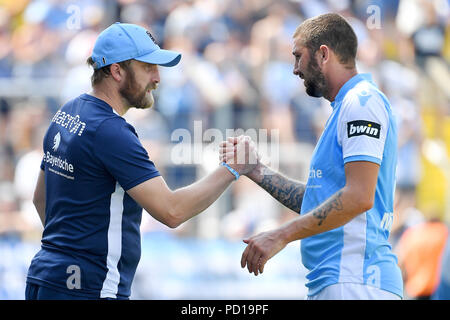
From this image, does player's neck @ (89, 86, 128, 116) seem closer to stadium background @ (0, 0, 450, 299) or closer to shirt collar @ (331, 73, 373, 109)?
shirt collar @ (331, 73, 373, 109)

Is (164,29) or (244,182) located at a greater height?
(164,29)

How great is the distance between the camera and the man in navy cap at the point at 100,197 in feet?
13.3

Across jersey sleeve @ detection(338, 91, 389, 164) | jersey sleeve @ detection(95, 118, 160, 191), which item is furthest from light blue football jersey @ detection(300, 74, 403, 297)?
jersey sleeve @ detection(95, 118, 160, 191)

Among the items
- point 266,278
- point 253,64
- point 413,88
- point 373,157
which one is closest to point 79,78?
point 253,64

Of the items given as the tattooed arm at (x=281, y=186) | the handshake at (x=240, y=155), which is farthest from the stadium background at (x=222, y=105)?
the handshake at (x=240, y=155)

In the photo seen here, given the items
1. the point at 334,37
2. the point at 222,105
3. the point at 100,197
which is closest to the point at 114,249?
the point at 100,197

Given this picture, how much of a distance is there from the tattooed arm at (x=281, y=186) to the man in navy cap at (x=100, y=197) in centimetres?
60

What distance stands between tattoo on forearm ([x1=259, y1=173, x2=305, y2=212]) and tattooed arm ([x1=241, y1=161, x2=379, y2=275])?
2.33ft

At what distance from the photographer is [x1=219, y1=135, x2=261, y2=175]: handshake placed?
4.61m

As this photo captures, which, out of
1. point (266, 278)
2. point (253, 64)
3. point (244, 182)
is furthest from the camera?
point (253, 64)

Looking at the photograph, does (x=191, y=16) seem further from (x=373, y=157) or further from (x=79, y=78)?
(x=373, y=157)

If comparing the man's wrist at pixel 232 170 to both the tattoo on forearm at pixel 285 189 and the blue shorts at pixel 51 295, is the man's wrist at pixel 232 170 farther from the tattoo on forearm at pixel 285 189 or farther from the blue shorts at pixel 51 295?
the blue shorts at pixel 51 295

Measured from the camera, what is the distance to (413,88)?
10.4 metres

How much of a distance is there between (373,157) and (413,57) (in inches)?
282
